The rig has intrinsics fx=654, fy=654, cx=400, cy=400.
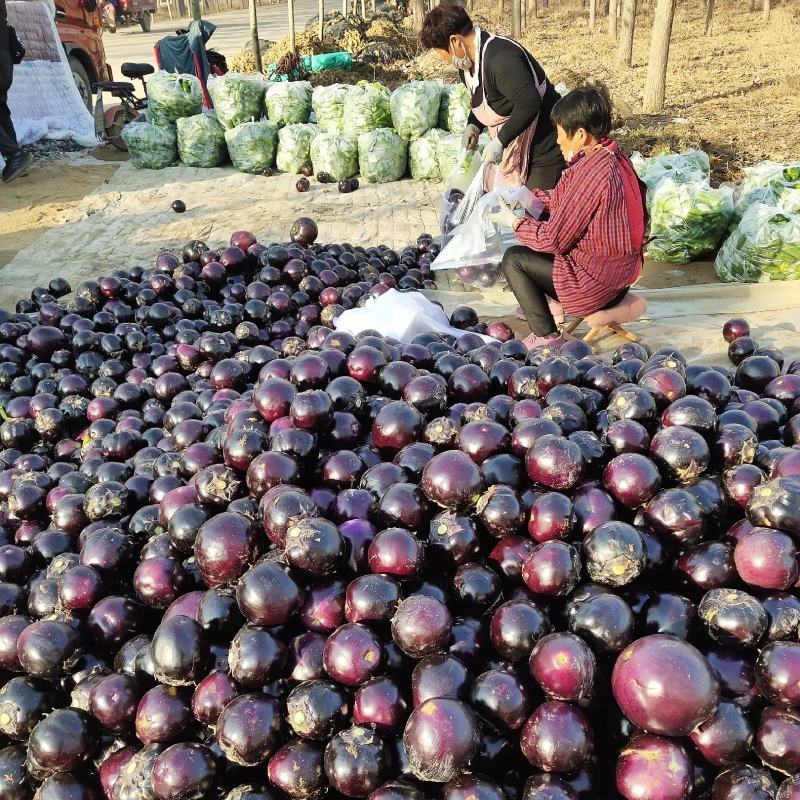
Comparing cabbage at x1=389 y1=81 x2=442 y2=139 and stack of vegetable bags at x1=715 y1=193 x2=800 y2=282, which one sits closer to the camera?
stack of vegetable bags at x1=715 y1=193 x2=800 y2=282

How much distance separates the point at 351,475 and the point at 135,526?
0.65 m

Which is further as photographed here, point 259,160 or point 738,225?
point 259,160

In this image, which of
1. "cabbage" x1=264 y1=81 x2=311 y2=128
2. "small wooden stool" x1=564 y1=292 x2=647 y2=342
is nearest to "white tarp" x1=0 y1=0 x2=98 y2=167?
"cabbage" x1=264 y1=81 x2=311 y2=128

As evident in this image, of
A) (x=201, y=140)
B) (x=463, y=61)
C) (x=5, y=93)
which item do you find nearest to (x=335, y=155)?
(x=201, y=140)

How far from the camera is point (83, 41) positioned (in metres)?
11.8

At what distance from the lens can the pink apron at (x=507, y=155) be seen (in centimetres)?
482

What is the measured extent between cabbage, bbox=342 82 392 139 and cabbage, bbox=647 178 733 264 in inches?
162

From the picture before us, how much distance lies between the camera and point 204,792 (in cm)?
123

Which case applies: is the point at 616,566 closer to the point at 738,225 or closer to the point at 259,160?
the point at 738,225

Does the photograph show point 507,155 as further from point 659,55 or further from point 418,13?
point 418,13

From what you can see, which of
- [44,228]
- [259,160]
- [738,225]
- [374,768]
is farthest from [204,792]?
[259,160]

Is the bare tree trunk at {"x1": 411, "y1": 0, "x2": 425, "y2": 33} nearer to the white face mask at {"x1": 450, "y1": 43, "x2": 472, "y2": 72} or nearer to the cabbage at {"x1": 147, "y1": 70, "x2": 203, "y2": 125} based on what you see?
the cabbage at {"x1": 147, "y1": 70, "x2": 203, "y2": 125}

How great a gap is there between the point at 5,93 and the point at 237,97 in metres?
3.08

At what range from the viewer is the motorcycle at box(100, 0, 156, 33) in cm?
3106
